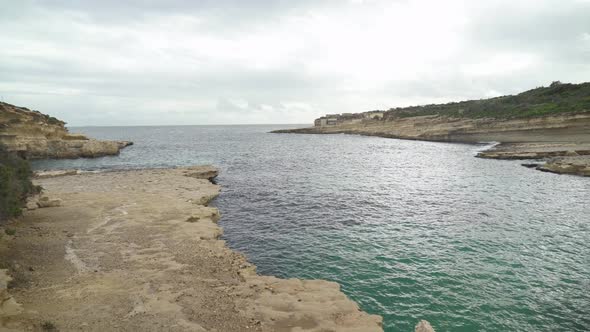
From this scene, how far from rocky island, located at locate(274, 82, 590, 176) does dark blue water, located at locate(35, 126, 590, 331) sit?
1850 cm

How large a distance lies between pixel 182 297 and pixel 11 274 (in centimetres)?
708

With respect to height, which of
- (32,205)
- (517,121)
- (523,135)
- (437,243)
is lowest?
(437,243)

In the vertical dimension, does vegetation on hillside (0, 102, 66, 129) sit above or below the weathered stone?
above

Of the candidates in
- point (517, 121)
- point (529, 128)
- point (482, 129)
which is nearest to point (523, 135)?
point (529, 128)

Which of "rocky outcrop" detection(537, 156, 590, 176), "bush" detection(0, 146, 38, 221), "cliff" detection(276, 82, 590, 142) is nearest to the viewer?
"bush" detection(0, 146, 38, 221)

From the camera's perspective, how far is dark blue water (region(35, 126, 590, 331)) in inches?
532

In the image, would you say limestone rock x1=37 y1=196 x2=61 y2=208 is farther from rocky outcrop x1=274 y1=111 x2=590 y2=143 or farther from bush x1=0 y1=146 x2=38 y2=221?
rocky outcrop x1=274 y1=111 x2=590 y2=143

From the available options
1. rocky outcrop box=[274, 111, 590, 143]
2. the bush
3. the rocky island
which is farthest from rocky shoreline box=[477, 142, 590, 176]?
the bush

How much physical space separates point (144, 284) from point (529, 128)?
3521 inches

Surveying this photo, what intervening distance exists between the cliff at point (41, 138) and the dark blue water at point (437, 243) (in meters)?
49.6

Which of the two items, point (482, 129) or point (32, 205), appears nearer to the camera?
point (32, 205)

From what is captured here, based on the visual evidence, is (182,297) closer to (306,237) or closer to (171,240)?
(171,240)

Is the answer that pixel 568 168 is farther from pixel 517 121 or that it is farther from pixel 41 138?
pixel 41 138

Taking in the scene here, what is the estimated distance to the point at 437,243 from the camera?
66.1ft
